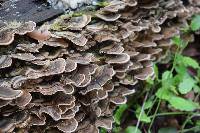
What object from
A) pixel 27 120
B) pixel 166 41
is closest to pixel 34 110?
pixel 27 120

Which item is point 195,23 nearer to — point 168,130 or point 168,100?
point 168,100

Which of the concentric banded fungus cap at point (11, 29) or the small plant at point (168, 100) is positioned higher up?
the concentric banded fungus cap at point (11, 29)

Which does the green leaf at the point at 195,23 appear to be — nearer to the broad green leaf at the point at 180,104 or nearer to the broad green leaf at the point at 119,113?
the broad green leaf at the point at 180,104

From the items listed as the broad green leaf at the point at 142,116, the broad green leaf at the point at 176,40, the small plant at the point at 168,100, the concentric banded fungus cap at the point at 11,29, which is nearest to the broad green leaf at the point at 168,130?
the small plant at the point at 168,100

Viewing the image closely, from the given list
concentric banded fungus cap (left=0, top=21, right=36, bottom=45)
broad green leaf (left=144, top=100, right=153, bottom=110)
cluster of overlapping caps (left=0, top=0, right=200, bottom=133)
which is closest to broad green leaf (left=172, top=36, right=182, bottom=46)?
cluster of overlapping caps (left=0, top=0, right=200, bottom=133)

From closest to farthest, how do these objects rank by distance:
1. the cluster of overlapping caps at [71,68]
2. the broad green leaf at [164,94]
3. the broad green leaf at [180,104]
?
the cluster of overlapping caps at [71,68]
the broad green leaf at [180,104]
the broad green leaf at [164,94]

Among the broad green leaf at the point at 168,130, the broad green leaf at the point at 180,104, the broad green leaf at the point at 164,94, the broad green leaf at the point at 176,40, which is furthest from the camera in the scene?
the broad green leaf at the point at 176,40

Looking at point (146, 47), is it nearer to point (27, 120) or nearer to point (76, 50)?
point (76, 50)

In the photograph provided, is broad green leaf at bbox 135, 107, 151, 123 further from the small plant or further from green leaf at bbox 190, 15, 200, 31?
green leaf at bbox 190, 15, 200, 31

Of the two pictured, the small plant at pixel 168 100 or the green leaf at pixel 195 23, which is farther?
the green leaf at pixel 195 23
